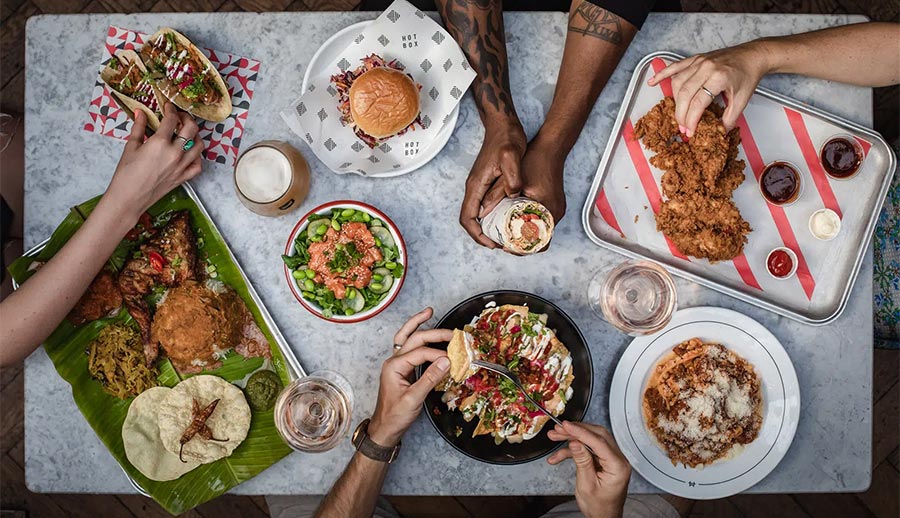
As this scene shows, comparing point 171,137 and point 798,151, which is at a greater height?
point 171,137

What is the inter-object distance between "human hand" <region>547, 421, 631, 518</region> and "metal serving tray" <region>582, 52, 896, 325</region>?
62 cm

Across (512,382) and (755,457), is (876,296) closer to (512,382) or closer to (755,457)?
(755,457)

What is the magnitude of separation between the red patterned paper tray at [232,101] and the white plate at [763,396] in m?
1.54

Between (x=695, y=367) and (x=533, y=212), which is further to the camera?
(x=695, y=367)

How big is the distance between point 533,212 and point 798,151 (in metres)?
1.03

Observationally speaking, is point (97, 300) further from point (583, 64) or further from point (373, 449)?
point (583, 64)

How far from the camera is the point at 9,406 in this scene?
3.35 metres

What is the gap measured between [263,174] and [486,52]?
2.76ft

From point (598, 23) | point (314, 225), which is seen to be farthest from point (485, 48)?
point (314, 225)

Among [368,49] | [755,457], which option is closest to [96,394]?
[368,49]

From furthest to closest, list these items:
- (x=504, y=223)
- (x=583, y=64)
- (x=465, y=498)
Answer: (x=465, y=498), (x=583, y=64), (x=504, y=223)

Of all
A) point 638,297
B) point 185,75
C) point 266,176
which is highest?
point 185,75

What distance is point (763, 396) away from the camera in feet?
6.93

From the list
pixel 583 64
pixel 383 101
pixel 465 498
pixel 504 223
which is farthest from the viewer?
pixel 465 498
